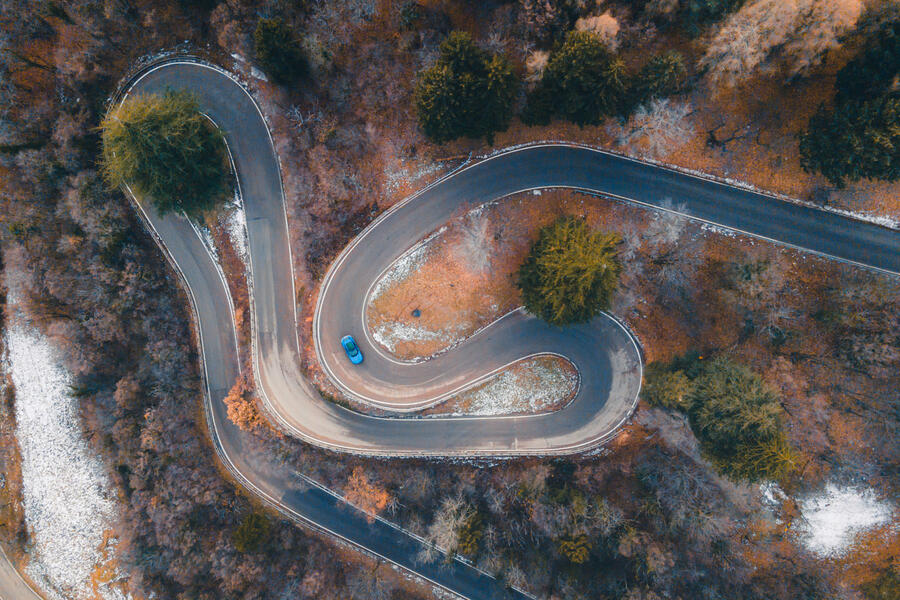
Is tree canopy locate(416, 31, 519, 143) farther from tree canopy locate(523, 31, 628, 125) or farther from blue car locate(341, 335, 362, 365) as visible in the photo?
blue car locate(341, 335, 362, 365)

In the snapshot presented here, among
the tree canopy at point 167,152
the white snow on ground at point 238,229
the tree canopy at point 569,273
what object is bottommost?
the tree canopy at point 569,273

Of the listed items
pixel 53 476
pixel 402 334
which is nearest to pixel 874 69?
pixel 402 334

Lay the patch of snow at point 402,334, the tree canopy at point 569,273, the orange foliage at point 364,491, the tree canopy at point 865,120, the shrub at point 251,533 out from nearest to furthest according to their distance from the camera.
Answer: the tree canopy at point 865,120 → the tree canopy at point 569,273 → the shrub at point 251,533 → the orange foliage at point 364,491 → the patch of snow at point 402,334

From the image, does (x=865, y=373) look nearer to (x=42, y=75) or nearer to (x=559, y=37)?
(x=559, y=37)

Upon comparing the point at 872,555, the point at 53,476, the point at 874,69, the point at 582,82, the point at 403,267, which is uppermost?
the point at 582,82

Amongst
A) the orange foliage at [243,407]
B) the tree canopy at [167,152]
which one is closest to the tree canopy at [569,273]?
the orange foliage at [243,407]

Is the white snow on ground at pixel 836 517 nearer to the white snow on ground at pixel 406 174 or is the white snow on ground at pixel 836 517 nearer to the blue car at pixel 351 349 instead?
the blue car at pixel 351 349

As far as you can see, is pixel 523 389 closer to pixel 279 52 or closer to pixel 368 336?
pixel 368 336
